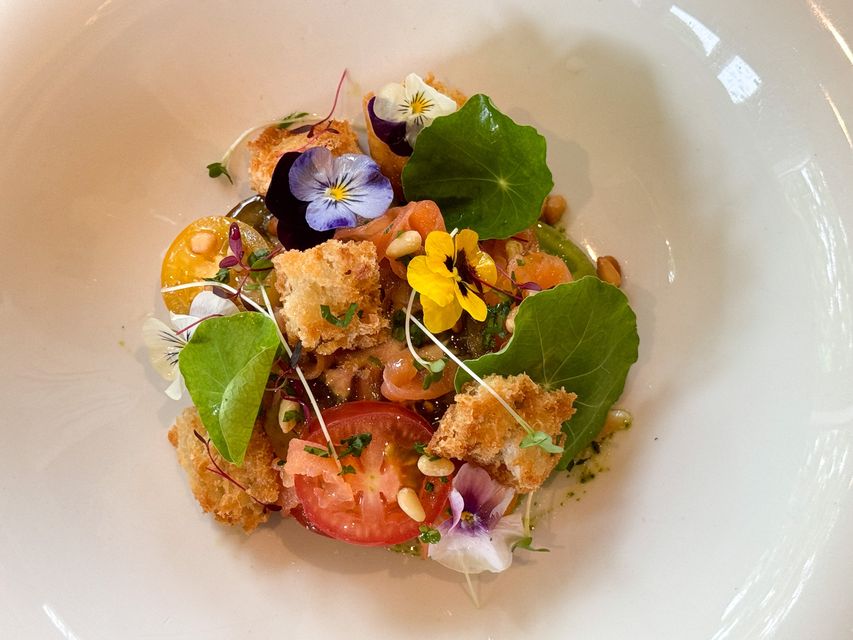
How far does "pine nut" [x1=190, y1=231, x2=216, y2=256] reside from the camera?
2.28 metres

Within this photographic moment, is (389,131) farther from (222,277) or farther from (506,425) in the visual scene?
(506,425)

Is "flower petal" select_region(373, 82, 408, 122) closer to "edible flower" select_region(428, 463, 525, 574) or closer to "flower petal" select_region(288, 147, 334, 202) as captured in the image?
"flower petal" select_region(288, 147, 334, 202)

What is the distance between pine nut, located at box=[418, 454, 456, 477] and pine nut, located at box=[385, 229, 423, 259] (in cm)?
59

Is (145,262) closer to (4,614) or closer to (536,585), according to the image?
(4,614)

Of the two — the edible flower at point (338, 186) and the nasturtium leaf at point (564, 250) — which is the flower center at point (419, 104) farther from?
the nasturtium leaf at point (564, 250)

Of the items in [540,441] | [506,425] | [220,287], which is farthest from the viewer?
[220,287]

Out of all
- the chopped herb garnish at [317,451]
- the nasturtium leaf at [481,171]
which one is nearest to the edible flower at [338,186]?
the nasturtium leaf at [481,171]

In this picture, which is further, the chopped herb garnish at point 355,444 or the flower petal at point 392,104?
the flower petal at point 392,104

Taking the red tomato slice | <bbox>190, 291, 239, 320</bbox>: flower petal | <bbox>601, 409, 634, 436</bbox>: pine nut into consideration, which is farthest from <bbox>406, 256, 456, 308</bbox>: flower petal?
<bbox>601, 409, 634, 436</bbox>: pine nut

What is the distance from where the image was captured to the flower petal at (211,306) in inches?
82.7

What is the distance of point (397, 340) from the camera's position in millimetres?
2154

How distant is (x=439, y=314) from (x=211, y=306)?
0.71 m

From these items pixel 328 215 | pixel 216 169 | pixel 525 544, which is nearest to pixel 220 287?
pixel 328 215

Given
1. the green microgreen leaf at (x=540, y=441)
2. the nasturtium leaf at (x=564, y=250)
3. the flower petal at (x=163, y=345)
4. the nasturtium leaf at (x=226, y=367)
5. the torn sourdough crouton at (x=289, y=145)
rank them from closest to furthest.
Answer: the green microgreen leaf at (x=540, y=441)
the nasturtium leaf at (x=226, y=367)
the flower petal at (x=163, y=345)
the torn sourdough crouton at (x=289, y=145)
the nasturtium leaf at (x=564, y=250)
